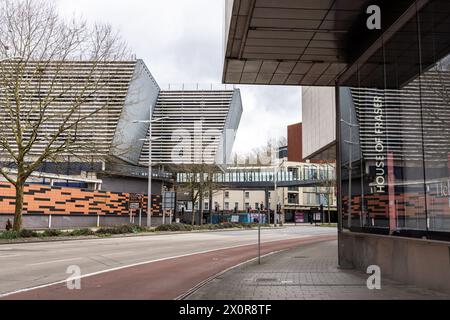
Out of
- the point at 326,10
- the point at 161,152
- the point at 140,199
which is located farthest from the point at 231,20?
the point at 161,152

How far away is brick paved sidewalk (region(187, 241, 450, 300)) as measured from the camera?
340 inches

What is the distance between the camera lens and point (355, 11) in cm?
1075

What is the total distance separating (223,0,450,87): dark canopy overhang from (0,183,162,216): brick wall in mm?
28156

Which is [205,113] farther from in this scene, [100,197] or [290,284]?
[290,284]

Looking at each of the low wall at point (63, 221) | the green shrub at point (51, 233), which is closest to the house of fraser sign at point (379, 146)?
the green shrub at point (51, 233)

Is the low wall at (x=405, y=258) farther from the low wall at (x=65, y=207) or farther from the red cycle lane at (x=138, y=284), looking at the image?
the low wall at (x=65, y=207)

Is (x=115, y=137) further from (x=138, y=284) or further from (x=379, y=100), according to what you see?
(x=379, y=100)

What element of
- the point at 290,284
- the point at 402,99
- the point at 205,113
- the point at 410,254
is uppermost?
the point at 205,113

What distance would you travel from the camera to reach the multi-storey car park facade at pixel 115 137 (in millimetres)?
29156

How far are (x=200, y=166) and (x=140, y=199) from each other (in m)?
8.54

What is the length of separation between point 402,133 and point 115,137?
27.2m

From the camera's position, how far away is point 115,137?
35188mm
